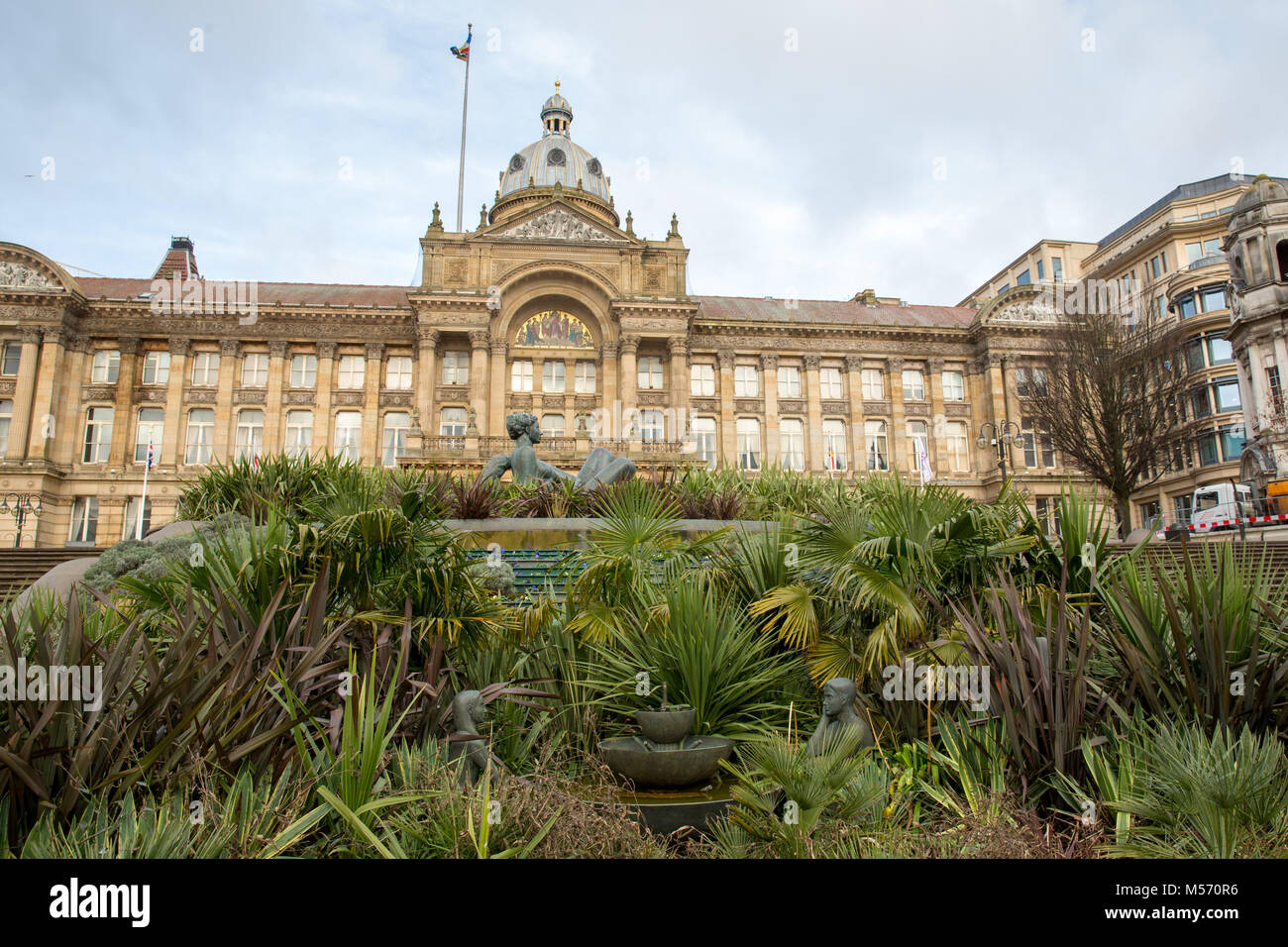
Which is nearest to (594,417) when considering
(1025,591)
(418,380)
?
(418,380)

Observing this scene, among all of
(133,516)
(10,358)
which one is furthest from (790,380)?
(10,358)

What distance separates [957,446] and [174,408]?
43521 millimetres

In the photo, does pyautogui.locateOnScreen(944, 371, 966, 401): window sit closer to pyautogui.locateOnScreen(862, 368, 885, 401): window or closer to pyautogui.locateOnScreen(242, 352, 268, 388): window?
pyautogui.locateOnScreen(862, 368, 885, 401): window

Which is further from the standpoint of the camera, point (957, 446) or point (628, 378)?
point (957, 446)

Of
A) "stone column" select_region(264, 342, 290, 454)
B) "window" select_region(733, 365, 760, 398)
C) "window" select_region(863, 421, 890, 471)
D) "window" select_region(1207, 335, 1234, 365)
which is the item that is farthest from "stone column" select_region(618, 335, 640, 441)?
"window" select_region(1207, 335, 1234, 365)

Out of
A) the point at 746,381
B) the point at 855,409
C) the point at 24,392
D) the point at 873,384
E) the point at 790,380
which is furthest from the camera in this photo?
the point at 873,384

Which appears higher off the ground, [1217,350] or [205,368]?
[1217,350]

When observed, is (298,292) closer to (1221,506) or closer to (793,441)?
(793,441)

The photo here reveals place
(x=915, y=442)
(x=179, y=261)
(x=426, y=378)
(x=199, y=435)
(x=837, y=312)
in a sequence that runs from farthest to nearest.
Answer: (x=179, y=261)
(x=837, y=312)
(x=915, y=442)
(x=199, y=435)
(x=426, y=378)

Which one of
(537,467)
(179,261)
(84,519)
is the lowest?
(537,467)

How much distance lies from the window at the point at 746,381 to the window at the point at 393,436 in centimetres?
1823

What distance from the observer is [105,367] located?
42375 mm

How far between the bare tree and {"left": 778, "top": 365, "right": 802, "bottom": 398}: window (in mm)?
16859
